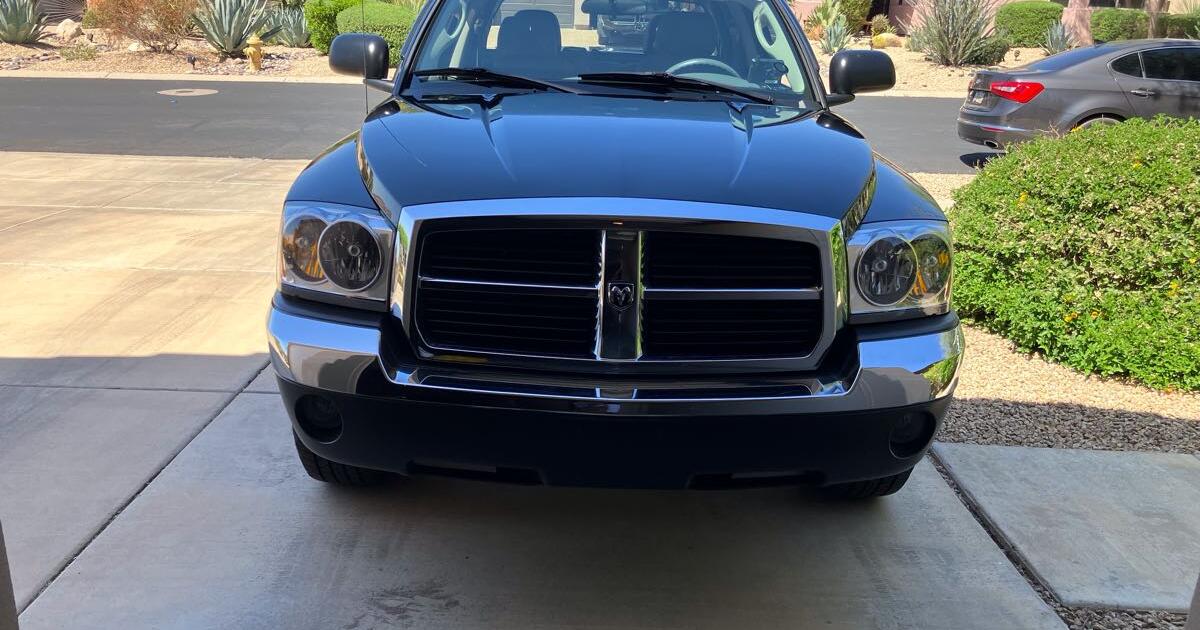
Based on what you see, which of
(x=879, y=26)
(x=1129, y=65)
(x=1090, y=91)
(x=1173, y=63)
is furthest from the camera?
(x=879, y=26)

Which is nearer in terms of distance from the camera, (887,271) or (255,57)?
(887,271)

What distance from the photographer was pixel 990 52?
76.7 ft

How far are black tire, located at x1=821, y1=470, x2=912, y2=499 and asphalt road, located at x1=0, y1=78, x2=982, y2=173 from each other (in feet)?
28.0

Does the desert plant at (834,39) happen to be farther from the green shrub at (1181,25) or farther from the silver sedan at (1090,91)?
the silver sedan at (1090,91)

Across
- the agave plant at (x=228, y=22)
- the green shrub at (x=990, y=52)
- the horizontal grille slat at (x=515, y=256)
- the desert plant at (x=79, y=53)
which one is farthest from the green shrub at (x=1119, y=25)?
the horizontal grille slat at (x=515, y=256)

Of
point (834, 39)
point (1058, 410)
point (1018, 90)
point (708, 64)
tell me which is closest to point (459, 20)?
point (708, 64)

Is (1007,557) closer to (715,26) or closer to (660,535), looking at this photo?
(660,535)

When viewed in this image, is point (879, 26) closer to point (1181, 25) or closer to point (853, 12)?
point (853, 12)

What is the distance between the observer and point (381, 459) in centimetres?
282

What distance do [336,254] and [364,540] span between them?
104 cm

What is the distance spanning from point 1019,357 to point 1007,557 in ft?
7.59

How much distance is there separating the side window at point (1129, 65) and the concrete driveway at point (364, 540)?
922 centimetres

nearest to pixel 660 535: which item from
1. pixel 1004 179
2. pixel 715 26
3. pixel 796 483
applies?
pixel 796 483

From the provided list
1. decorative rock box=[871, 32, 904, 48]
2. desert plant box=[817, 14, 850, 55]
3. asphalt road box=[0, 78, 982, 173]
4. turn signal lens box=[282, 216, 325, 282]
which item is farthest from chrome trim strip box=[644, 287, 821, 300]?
decorative rock box=[871, 32, 904, 48]
